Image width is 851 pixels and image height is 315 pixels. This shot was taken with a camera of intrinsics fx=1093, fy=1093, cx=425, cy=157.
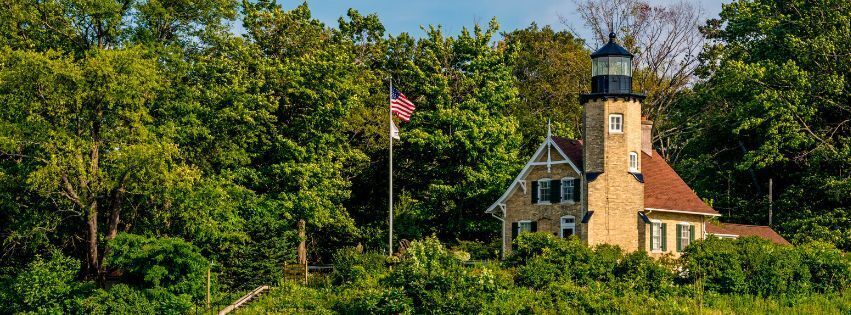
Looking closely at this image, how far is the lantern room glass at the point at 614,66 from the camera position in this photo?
38906mm

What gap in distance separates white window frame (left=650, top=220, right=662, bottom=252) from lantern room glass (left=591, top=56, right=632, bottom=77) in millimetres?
5443

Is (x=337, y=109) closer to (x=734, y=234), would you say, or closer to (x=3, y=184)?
(x=3, y=184)

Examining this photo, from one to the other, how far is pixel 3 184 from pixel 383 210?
17013mm

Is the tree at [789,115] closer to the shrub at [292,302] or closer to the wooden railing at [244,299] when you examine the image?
the shrub at [292,302]

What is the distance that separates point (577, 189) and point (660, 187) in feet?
10.3

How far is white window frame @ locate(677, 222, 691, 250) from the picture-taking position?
40.4 metres

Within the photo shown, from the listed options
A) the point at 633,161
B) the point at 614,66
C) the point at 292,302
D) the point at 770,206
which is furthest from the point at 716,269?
the point at 770,206

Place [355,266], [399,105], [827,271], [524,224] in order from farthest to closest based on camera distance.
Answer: [524,224] → [399,105] → [355,266] → [827,271]

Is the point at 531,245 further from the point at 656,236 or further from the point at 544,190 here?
the point at 656,236

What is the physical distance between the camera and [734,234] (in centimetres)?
4238

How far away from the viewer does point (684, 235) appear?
40.6 metres

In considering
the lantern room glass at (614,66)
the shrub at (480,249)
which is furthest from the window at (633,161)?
the shrub at (480,249)

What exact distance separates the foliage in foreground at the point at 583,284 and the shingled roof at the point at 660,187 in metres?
4.52

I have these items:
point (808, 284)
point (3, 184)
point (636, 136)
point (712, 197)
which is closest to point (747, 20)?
point (712, 197)
